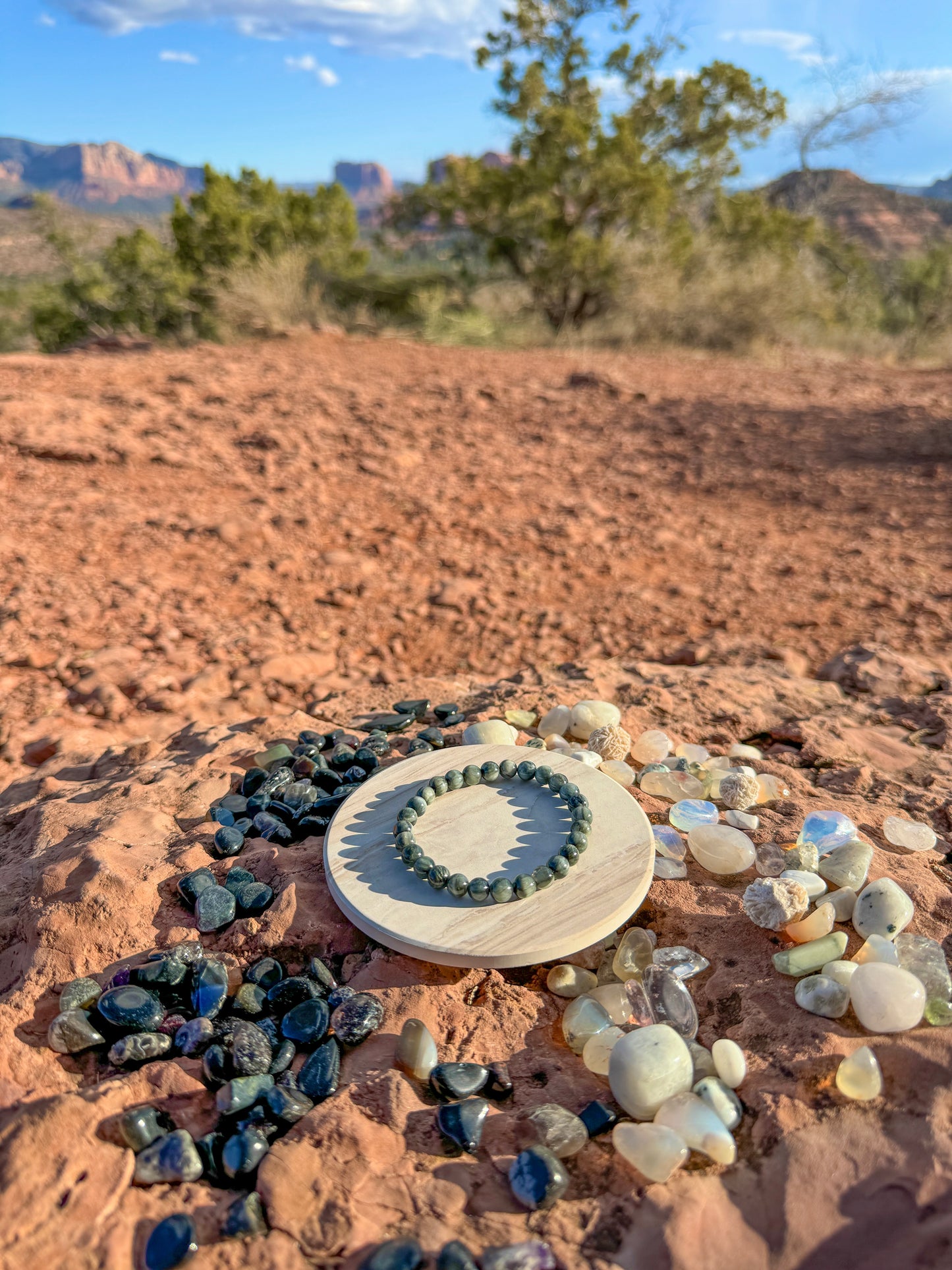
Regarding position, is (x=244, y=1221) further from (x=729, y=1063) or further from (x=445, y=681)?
(x=445, y=681)

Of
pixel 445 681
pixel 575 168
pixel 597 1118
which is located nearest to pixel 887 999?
pixel 597 1118

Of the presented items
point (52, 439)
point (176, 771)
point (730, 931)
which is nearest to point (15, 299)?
point (52, 439)

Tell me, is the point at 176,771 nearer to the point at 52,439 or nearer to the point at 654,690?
the point at 654,690

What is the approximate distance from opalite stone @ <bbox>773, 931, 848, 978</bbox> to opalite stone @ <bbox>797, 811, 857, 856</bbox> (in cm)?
28

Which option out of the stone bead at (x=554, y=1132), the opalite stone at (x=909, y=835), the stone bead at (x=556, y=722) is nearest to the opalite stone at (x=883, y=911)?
the opalite stone at (x=909, y=835)

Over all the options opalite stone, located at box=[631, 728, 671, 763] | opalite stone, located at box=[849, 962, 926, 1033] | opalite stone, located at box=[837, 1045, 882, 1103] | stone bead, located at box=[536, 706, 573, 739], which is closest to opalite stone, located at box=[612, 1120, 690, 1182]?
opalite stone, located at box=[837, 1045, 882, 1103]

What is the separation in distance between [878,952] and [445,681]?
5.31ft

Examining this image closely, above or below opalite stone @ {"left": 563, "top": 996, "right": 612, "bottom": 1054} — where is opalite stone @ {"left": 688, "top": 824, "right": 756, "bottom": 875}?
above

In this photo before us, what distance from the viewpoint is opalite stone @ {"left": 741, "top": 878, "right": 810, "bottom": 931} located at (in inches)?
61.9

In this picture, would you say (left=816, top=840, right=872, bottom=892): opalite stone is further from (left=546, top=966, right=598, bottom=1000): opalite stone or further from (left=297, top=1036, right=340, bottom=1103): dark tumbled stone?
(left=297, top=1036, right=340, bottom=1103): dark tumbled stone

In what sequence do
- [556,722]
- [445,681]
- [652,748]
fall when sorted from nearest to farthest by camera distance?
1. [652,748]
2. [556,722]
3. [445,681]

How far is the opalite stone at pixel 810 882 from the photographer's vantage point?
165 centimetres

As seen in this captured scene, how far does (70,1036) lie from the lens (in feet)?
4.53

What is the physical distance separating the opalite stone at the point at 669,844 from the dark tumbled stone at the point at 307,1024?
81 cm
